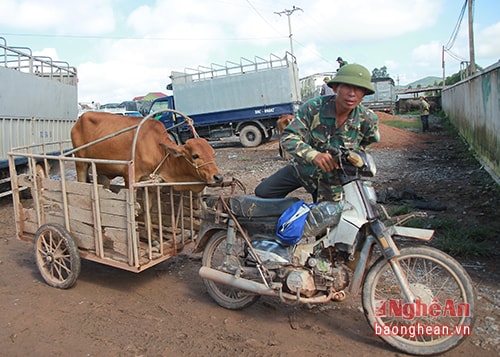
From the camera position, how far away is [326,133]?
3.41 metres

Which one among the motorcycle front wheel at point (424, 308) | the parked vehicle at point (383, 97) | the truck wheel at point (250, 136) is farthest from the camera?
the parked vehicle at point (383, 97)

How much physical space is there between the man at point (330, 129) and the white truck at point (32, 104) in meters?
4.35

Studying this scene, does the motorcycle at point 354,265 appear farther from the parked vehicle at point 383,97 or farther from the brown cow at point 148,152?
the parked vehicle at point 383,97

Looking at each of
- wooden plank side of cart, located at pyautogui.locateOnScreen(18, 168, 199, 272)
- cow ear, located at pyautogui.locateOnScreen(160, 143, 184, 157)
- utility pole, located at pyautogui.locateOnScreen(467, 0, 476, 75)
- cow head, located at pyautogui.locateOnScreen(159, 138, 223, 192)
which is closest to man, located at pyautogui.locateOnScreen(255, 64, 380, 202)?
cow head, located at pyautogui.locateOnScreen(159, 138, 223, 192)

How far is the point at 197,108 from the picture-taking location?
18047 mm

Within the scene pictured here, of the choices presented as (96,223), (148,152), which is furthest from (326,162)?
(148,152)

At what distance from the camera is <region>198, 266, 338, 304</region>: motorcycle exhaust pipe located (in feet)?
10.3

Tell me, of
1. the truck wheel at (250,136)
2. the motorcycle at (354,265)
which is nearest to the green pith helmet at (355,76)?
the motorcycle at (354,265)

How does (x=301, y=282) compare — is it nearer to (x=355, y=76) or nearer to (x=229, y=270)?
(x=229, y=270)

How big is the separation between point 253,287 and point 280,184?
877mm

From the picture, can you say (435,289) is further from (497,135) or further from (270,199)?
(497,135)

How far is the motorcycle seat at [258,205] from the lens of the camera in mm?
3367

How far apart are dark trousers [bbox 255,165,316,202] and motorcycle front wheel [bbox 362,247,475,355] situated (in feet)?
3.18

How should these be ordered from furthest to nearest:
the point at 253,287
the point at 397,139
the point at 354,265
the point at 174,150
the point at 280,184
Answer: the point at 397,139 < the point at 174,150 < the point at 280,184 < the point at 253,287 < the point at 354,265
